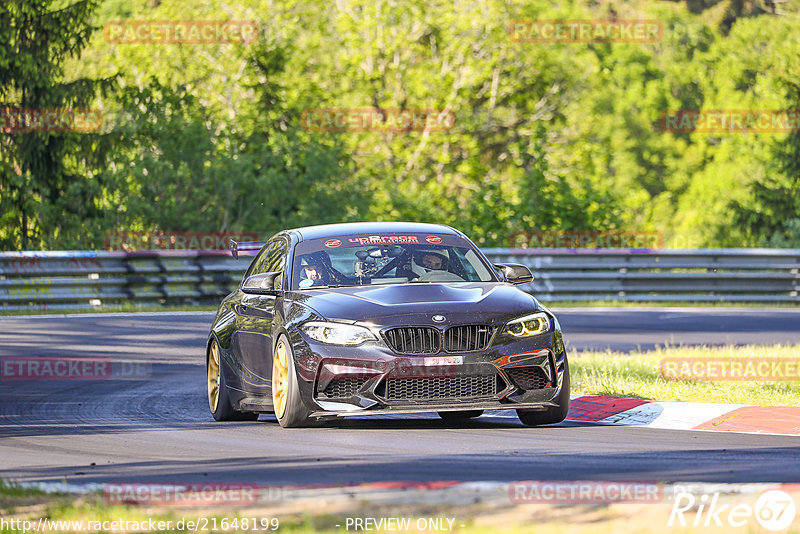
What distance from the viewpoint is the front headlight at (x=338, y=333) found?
29.9ft

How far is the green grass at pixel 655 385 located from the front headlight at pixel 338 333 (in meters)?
3.05

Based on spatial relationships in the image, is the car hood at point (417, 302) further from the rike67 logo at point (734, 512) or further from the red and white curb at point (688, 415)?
the rike67 logo at point (734, 512)

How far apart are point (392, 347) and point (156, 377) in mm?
5673

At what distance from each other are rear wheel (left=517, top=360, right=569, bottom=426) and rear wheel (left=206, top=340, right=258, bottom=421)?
2.41 m

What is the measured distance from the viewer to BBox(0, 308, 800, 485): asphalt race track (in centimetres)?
722

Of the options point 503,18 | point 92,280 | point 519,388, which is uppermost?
point 503,18

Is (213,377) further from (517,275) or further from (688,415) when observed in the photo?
(688,415)

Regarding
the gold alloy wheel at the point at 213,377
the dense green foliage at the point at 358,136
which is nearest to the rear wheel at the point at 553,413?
the gold alloy wheel at the point at 213,377

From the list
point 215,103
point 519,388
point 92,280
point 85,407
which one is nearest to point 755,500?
point 519,388

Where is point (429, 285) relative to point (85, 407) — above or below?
above

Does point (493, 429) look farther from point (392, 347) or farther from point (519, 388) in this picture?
point (392, 347)

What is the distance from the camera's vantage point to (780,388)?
11594 mm

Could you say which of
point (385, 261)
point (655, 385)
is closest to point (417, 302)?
point (385, 261)

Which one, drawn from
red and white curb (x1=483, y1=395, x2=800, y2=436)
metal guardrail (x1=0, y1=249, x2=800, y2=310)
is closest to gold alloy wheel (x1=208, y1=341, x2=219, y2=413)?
red and white curb (x1=483, y1=395, x2=800, y2=436)
